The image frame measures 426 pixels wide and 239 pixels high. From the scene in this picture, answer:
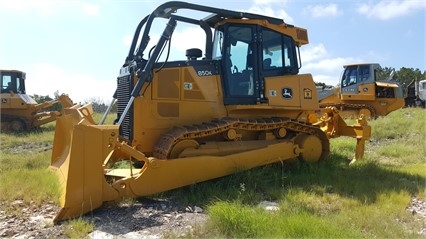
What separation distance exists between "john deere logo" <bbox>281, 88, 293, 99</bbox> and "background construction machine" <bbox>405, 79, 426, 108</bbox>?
20.9 metres

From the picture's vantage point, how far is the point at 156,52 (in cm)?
609

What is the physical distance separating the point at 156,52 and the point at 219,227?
10.00 ft

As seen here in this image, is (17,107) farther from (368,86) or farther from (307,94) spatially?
(368,86)

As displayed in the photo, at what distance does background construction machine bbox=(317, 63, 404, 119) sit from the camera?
19.2m

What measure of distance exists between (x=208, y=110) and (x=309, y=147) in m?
2.03

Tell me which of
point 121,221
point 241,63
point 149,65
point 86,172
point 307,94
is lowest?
point 121,221

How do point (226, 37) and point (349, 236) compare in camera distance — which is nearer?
point (349, 236)

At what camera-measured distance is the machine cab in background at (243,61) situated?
6926 millimetres

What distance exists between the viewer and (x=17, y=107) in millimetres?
19219

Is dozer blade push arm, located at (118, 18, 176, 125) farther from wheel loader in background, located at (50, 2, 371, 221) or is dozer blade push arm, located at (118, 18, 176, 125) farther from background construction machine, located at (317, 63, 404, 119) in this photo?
background construction machine, located at (317, 63, 404, 119)

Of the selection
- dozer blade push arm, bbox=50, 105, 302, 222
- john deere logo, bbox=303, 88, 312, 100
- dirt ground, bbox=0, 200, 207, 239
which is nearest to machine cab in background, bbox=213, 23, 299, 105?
john deere logo, bbox=303, 88, 312, 100

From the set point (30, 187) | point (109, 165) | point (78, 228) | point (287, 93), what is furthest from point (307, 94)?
point (30, 187)

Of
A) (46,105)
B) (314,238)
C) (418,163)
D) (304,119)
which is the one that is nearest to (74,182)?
(314,238)

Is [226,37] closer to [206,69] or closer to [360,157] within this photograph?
[206,69]
